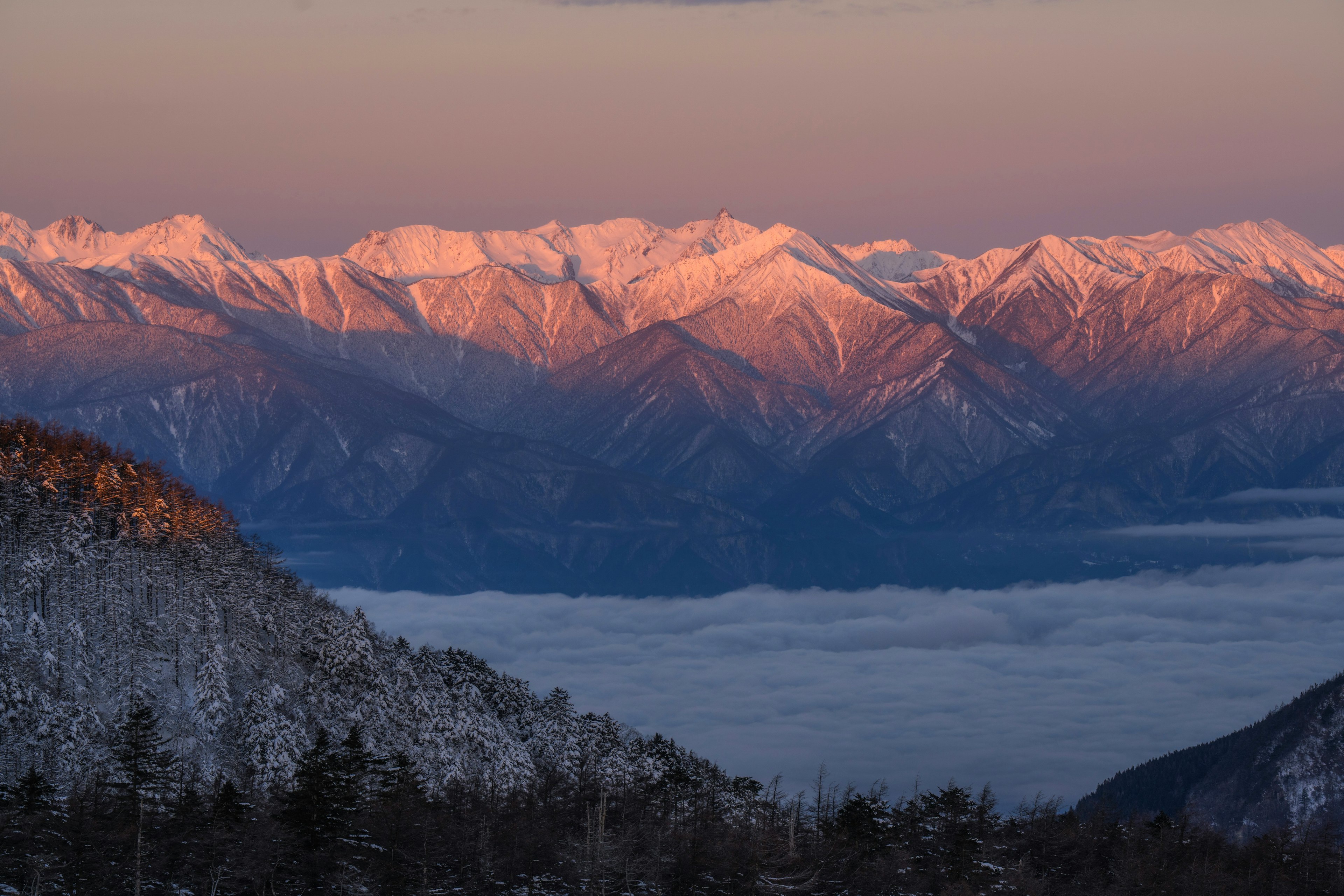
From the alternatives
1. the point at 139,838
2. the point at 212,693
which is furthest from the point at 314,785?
the point at 212,693

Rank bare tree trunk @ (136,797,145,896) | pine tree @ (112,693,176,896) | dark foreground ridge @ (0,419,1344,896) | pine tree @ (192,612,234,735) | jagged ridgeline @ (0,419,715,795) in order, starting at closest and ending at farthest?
bare tree trunk @ (136,797,145,896), pine tree @ (112,693,176,896), dark foreground ridge @ (0,419,1344,896), jagged ridgeline @ (0,419,715,795), pine tree @ (192,612,234,735)

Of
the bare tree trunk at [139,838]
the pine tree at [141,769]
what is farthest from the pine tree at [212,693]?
the bare tree trunk at [139,838]

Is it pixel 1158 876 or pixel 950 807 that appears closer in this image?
pixel 1158 876

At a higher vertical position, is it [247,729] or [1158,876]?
[247,729]

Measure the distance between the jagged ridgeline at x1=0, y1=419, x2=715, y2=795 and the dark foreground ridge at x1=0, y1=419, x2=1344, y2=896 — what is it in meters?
0.29

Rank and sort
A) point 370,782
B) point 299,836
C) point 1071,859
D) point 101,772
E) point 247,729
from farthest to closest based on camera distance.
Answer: point 1071,859, point 247,729, point 370,782, point 101,772, point 299,836

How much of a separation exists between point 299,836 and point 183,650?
45.7 meters

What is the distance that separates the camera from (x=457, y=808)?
14750 centimetres

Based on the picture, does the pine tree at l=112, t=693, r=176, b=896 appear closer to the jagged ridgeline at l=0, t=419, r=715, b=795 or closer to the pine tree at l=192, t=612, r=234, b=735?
the jagged ridgeline at l=0, t=419, r=715, b=795

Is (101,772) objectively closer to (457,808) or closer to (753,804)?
(457,808)

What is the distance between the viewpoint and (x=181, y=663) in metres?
162

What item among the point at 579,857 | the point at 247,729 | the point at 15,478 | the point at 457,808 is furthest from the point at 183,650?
the point at 579,857

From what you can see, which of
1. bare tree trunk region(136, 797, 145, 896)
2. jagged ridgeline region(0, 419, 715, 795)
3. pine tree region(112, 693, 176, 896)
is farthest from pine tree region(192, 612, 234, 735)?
bare tree trunk region(136, 797, 145, 896)

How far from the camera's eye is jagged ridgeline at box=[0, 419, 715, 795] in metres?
147
